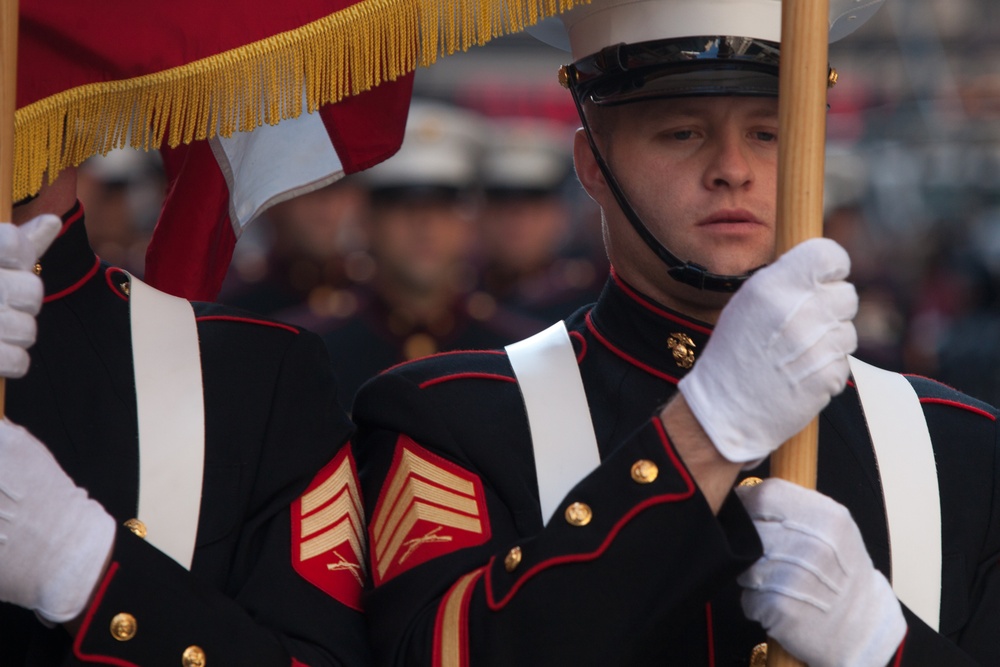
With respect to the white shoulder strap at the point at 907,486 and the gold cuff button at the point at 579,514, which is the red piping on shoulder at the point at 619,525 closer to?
the gold cuff button at the point at 579,514

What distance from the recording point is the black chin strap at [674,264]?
3039 mm

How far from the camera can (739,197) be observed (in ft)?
9.96

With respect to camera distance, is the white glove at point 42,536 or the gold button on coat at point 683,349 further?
the gold button on coat at point 683,349

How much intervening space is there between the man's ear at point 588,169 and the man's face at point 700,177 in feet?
0.49

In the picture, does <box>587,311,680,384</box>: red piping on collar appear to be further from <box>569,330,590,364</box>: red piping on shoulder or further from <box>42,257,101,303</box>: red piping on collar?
<box>42,257,101,303</box>: red piping on collar

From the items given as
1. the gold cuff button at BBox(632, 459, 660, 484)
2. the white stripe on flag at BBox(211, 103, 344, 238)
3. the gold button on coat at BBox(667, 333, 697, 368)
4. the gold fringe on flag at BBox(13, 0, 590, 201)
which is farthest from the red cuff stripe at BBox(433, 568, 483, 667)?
the white stripe on flag at BBox(211, 103, 344, 238)

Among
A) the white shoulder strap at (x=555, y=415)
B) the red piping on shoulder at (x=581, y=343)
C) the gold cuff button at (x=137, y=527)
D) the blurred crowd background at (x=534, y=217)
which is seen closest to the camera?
the gold cuff button at (x=137, y=527)

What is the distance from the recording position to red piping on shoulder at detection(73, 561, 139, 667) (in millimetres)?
2613

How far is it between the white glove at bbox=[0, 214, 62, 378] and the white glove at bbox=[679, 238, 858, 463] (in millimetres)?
1045

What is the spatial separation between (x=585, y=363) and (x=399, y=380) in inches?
15.0

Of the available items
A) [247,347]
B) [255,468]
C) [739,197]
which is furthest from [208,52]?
[739,197]

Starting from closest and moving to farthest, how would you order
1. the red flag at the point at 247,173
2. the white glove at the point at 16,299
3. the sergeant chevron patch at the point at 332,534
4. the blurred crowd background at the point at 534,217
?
the white glove at the point at 16,299
the sergeant chevron patch at the point at 332,534
the red flag at the point at 247,173
the blurred crowd background at the point at 534,217

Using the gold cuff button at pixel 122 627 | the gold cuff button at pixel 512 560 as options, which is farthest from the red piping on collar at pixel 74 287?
the gold cuff button at pixel 512 560

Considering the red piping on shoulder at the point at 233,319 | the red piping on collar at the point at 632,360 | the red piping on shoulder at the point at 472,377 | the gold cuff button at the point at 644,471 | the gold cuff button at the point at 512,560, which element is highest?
the red piping on shoulder at the point at 233,319
